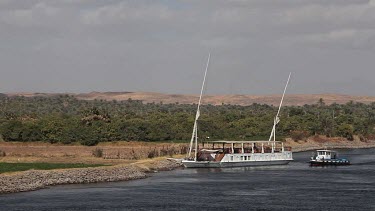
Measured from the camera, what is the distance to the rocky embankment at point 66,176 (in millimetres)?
73562

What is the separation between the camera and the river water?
64.6 metres

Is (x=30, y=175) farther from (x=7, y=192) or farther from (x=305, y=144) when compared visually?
(x=305, y=144)

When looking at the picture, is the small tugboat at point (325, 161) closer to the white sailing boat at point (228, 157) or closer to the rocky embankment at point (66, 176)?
the white sailing boat at point (228, 157)

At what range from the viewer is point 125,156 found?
113 m

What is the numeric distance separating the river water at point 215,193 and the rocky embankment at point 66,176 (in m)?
1.73

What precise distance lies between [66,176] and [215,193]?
18002mm

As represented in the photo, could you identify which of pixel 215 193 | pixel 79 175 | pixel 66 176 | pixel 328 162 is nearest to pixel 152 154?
pixel 328 162

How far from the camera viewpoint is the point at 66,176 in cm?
8169

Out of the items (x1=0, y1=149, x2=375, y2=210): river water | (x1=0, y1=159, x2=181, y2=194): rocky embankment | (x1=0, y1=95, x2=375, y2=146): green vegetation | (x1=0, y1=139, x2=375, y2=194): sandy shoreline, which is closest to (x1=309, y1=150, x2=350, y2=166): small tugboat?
(x1=0, y1=149, x2=375, y2=210): river water

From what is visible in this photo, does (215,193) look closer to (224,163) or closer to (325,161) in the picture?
(224,163)

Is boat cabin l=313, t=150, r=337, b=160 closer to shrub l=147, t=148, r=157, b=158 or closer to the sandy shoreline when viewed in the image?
the sandy shoreline

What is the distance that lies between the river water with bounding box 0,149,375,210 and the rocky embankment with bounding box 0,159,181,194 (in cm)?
173

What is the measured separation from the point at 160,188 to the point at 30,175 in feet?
46.7

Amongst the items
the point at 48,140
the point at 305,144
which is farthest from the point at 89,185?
the point at 305,144
